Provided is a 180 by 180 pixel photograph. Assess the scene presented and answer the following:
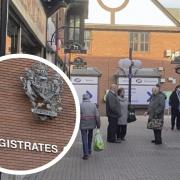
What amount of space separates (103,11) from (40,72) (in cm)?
4746

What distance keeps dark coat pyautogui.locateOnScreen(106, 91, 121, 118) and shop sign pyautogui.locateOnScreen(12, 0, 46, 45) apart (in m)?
2.64

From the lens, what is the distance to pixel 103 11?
51188 mm

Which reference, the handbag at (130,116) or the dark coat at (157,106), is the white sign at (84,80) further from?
the dark coat at (157,106)

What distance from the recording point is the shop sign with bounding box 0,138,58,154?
13.3 feet

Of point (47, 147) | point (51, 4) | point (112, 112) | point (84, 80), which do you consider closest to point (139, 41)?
point (84, 80)

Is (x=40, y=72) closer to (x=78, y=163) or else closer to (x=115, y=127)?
(x=78, y=163)

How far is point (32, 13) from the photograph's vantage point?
15414 mm

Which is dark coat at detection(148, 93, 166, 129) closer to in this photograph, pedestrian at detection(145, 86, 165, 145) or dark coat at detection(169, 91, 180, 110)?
pedestrian at detection(145, 86, 165, 145)

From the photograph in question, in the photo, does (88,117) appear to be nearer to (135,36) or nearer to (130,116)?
(130,116)

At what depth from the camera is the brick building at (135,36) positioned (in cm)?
4778

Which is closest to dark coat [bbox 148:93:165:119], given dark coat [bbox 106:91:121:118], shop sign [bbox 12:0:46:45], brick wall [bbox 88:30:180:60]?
dark coat [bbox 106:91:121:118]

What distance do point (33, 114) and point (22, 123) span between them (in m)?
0.09

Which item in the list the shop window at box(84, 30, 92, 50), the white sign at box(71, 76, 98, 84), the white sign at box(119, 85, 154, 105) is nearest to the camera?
the white sign at box(71, 76, 98, 84)

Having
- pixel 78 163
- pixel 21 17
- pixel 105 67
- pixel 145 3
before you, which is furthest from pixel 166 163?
pixel 145 3
